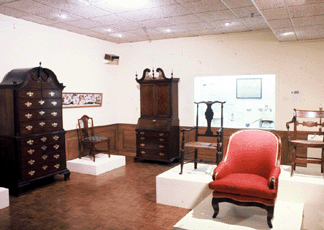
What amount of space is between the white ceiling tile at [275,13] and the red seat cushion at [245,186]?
2.14m

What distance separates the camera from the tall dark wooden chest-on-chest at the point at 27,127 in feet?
15.3

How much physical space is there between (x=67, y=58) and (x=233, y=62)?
11.8 feet

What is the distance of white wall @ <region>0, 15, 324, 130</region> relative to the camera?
5.62 meters

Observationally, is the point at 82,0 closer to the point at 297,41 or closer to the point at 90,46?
the point at 90,46

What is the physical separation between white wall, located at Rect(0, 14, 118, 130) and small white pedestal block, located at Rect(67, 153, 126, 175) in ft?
2.58

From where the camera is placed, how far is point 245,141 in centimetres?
362

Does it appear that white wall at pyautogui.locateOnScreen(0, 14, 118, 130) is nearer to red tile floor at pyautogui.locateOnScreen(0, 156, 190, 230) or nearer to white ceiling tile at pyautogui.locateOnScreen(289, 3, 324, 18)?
red tile floor at pyautogui.locateOnScreen(0, 156, 190, 230)

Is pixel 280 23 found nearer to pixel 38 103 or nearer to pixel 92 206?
pixel 92 206

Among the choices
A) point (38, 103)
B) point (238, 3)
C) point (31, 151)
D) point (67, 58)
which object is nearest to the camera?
point (238, 3)

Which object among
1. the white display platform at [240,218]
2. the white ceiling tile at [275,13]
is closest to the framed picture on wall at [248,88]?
the white ceiling tile at [275,13]

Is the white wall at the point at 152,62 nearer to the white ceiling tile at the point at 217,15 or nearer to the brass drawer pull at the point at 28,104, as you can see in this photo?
the brass drawer pull at the point at 28,104

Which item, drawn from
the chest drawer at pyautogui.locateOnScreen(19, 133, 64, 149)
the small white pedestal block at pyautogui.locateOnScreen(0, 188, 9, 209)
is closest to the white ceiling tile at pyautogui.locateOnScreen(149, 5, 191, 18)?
the chest drawer at pyautogui.locateOnScreen(19, 133, 64, 149)

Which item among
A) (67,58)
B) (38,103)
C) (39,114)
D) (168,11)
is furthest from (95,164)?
(168,11)

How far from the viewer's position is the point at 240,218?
3.17 metres
